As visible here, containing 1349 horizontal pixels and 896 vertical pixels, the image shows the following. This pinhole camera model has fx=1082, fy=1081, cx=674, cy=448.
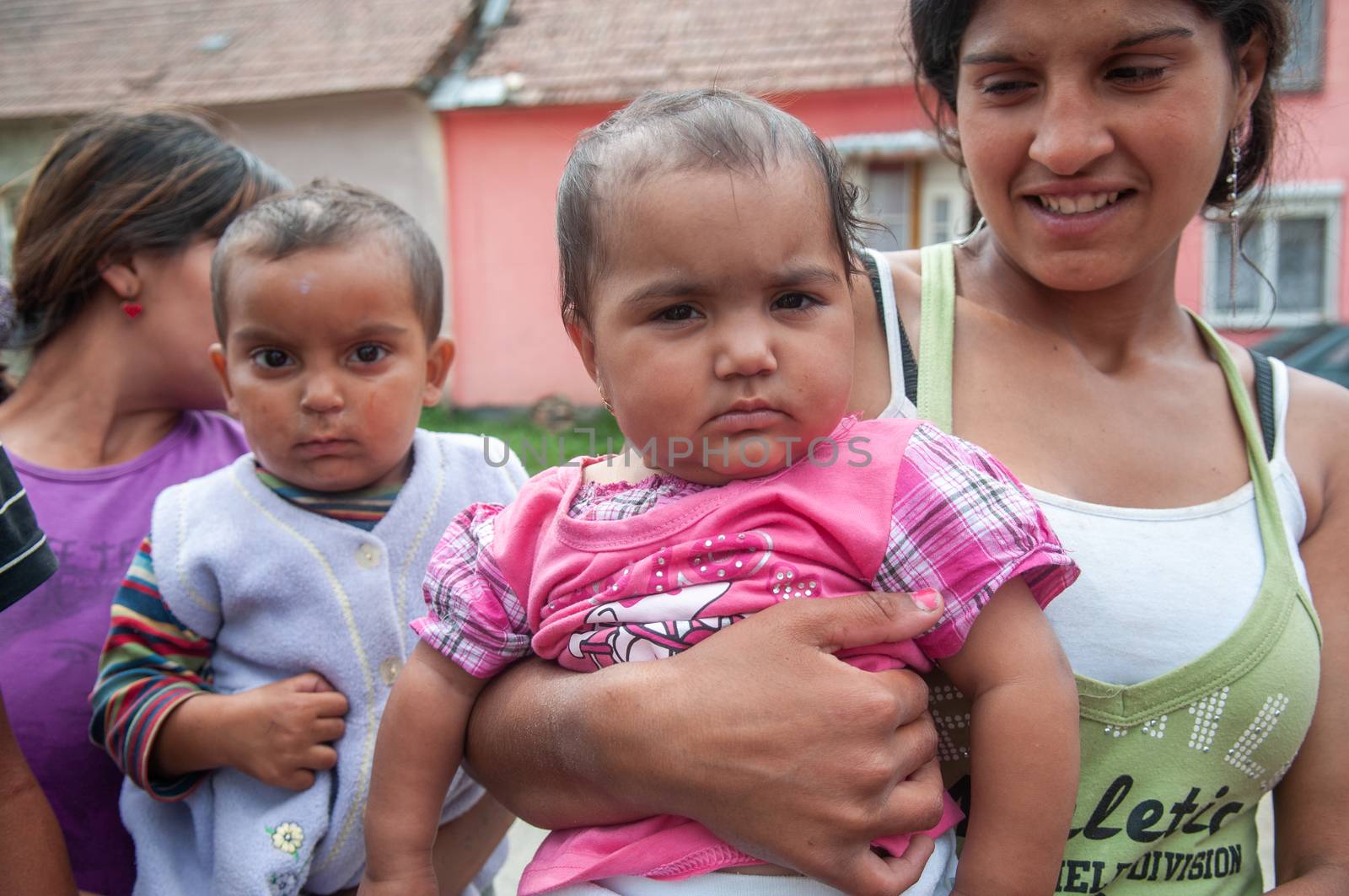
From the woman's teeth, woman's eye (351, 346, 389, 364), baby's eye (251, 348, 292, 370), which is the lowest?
woman's eye (351, 346, 389, 364)

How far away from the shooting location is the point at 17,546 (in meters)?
1.65

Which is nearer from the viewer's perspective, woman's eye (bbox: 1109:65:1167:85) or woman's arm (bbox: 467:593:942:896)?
woman's arm (bbox: 467:593:942:896)

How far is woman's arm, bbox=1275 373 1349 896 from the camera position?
5.78 feet

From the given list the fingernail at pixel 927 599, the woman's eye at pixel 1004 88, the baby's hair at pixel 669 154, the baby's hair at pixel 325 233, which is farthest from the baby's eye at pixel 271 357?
the woman's eye at pixel 1004 88

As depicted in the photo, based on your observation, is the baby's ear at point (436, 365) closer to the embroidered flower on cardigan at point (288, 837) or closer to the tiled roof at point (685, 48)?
the embroidered flower on cardigan at point (288, 837)

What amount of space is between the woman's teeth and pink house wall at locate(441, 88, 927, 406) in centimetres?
1129

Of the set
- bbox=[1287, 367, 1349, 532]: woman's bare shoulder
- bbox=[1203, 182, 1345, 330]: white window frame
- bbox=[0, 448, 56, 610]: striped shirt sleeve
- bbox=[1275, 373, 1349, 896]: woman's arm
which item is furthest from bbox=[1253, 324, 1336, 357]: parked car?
bbox=[0, 448, 56, 610]: striped shirt sleeve

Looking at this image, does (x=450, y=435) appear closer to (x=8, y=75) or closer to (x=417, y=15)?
(x=417, y=15)

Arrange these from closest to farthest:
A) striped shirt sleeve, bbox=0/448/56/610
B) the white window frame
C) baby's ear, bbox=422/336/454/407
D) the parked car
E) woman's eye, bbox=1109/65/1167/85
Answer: striped shirt sleeve, bbox=0/448/56/610, woman's eye, bbox=1109/65/1167/85, baby's ear, bbox=422/336/454/407, the parked car, the white window frame

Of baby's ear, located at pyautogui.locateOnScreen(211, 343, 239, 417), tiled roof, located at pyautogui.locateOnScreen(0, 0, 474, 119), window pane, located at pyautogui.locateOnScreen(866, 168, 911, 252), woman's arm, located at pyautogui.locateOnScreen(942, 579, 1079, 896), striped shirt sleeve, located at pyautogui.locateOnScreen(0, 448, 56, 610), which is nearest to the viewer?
woman's arm, located at pyautogui.locateOnScreen(942, 579, 1079, 896)

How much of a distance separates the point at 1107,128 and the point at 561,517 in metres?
1.08

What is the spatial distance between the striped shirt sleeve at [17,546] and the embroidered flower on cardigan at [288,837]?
59 cm

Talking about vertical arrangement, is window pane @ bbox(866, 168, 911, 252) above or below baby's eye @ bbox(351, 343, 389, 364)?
below

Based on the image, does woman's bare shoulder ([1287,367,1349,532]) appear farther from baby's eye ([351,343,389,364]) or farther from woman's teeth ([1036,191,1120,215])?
baby's eye ([351,343,389,364])
